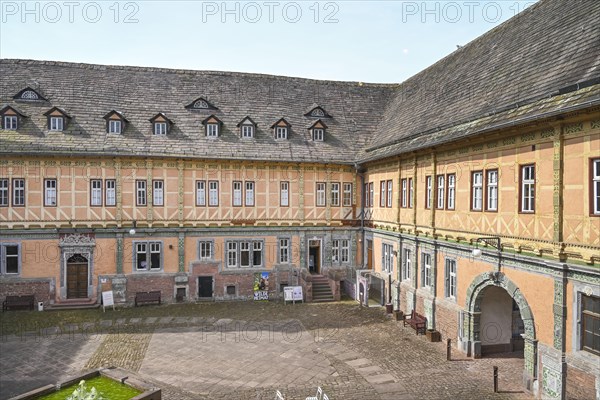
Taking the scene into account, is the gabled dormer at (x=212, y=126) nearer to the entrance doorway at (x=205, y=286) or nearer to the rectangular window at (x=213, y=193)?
the rectangular window at (x=213, y=193)

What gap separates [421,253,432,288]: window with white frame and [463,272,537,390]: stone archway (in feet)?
9.85

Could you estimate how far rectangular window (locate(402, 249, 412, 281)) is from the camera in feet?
69.3

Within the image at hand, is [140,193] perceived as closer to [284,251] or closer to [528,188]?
[284,251]

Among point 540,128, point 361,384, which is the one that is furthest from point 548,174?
point 361,384

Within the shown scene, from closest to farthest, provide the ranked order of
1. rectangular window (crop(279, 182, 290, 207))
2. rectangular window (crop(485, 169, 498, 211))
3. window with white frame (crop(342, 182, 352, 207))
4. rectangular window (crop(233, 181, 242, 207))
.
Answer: rectangular window (crop(485, 169, 498, 211)) → rectangular window (crop(233, 181, 242, 207)) → rectangular window (crop(279, 182, 290, 207)) → window with white frame (crop(342, 182, 352, 207))

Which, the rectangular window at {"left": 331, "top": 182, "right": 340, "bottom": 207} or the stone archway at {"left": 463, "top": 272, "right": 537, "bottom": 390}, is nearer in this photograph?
the stone archway at {"left": 463, "top": 272, "right": 537, "bottom": 390}

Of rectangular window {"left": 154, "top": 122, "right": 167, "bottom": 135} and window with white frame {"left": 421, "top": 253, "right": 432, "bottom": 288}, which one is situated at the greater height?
rectangular window {"left": 154, "top": 122, "right": 167, "bottom": 135}

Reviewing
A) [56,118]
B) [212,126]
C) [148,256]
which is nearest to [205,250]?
[148,256]

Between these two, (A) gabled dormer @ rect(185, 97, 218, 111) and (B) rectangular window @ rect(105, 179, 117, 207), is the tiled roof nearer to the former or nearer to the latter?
(A) gabled dormer @ rect(185, 97, 218, 111)

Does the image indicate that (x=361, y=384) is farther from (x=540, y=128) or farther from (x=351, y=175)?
(x=351, y=175)

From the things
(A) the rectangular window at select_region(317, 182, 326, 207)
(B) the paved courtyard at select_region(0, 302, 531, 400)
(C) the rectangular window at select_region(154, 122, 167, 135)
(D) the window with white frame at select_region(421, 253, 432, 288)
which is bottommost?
(B) the paved courtyard at select_region(0, 302, 531, 400)

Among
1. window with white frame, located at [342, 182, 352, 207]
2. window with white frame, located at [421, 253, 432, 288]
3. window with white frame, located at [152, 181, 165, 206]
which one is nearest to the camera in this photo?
window with white frame, located at [421, 253, 432, 288]

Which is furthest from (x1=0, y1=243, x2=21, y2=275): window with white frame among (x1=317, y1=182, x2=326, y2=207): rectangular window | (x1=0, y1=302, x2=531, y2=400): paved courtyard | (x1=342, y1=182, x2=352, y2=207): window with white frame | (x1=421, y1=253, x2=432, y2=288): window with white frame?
(x1=421, y1=253, x2=432, y2=288): window with white frame

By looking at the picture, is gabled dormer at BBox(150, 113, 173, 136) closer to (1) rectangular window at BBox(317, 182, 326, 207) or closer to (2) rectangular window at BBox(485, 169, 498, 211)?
(1) rectangular window at BBox(317, 182, 326, 207)
